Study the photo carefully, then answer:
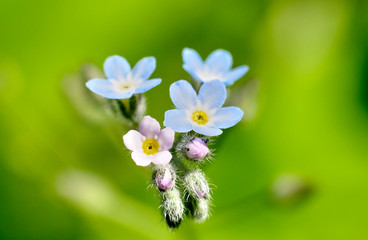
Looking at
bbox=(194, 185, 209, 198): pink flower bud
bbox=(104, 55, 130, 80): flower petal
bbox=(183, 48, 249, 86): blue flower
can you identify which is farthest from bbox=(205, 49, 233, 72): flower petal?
bbox=(194, 185, 209, 198): pink flower bud

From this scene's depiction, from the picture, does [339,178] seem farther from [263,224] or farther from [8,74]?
[8,74]

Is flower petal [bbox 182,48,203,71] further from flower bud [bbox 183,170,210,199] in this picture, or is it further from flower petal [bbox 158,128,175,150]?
flower bud [bbox 183,170,210,199]

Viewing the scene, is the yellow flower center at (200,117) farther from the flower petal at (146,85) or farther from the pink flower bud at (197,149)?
the flower petal at (146,85)

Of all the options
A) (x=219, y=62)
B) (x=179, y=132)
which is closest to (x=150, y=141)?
(x=179, y=132)

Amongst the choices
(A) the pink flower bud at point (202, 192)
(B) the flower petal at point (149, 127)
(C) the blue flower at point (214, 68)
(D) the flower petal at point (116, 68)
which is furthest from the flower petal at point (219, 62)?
(A) the pink flower bud at point (202, 192)

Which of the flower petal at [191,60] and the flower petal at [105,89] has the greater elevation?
the flower petal at [191,60]

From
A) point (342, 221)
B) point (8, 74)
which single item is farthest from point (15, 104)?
point (342, 221)
